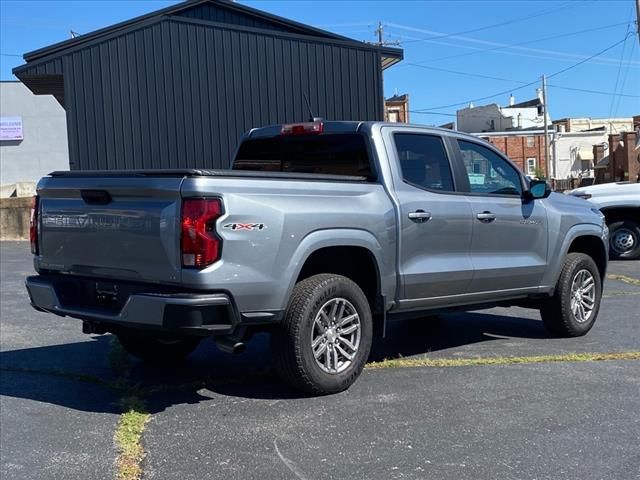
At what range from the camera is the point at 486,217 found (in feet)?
20.7

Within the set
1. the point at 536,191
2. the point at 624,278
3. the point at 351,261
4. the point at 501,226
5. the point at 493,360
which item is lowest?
the point at 624,278

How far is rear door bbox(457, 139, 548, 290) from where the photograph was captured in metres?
6.33

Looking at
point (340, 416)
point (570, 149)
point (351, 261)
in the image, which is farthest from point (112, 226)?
point (570, 149)

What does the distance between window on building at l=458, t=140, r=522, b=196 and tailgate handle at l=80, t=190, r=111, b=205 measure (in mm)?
3126

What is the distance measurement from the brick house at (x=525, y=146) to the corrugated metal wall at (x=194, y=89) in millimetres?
50240

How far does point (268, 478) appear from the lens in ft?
12.6

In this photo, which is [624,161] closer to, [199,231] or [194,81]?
[194,81]

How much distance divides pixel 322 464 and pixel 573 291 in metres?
4.20

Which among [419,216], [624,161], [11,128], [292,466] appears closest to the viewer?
[292,466]

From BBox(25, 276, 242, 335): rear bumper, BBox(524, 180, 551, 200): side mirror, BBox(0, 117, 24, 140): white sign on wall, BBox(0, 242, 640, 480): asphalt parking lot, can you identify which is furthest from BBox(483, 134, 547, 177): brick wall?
BBox(25, 276, 242, 335): rear bumper

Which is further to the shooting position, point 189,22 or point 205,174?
point 189,22

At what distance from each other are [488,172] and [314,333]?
8.49 ft

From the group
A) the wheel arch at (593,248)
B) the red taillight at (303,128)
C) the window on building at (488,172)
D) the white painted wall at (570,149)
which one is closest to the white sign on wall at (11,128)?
the red taillight at (303,128)

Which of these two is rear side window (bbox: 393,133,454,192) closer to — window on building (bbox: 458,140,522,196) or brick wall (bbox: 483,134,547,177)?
window on building (bbox: 458,140,522,196)
